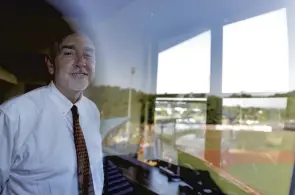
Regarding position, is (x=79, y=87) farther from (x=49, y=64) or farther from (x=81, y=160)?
(x=81, y=160)

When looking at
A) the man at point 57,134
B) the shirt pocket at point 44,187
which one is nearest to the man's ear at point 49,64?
the man at point 57,134

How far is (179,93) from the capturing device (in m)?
1.31

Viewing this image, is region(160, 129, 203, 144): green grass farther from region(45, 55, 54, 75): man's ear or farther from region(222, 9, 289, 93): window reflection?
region(45, 55, 54, 75): man's ear

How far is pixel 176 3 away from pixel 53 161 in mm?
747

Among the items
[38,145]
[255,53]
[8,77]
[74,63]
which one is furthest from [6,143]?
[255,53]

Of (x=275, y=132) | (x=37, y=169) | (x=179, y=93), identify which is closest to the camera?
(x=37, y=169)

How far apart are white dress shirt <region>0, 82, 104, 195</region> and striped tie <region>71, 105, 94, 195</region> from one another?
0.02 metres

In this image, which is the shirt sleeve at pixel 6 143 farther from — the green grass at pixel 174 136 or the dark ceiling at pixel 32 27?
the green grass at pixel 174 136

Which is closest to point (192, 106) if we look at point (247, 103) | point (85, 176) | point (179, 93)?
point (179, 93)

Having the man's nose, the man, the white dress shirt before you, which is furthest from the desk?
the man's nose

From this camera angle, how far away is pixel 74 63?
43.2 inches

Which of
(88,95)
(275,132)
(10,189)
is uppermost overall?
(88,95)

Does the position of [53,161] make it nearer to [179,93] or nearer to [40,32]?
[40,32]

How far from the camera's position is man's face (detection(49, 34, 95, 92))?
108 cm
